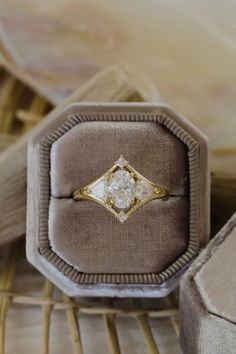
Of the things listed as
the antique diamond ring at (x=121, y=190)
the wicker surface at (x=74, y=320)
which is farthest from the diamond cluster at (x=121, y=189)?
the wicker surface at (x=74, y=320)

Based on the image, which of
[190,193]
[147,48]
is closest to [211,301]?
[190,193]

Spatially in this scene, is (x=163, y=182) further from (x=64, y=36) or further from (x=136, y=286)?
(x=64, y=36)

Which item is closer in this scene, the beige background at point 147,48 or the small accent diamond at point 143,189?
the small accent diamond at point 143,189

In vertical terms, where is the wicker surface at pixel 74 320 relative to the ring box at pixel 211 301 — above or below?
below

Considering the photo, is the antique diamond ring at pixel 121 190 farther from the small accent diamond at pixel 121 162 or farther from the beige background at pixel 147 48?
the beige background at pixel 147 48

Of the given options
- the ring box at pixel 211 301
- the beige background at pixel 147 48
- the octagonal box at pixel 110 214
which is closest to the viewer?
the ring box at pixel 211 301

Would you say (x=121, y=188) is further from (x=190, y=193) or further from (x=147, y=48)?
(x=147, y=48)

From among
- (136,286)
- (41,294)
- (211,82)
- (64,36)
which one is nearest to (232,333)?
(136,286)

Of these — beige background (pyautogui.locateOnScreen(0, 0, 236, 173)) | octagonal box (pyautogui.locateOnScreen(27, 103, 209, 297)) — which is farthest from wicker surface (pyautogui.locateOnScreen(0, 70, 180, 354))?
beige background (pyautogui.locateOnScreen(0, 0, 236, 173))

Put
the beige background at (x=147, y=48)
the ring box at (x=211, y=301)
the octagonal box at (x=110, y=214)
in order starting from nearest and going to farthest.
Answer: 1. the ring box at (x=211, y=301)
2. the octagonal box at (x=110, y=214)
3. the beige background at (x=147, y=48)
